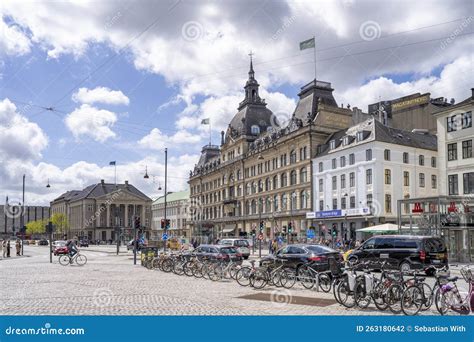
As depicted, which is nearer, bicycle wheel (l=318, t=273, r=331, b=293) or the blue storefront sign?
bicycle wheel (l=318, t=273, r=331, b=293)

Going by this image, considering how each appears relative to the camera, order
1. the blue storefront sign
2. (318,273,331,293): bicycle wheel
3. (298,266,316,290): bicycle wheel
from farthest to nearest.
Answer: the blue storefront sign → (298,266,316,290): bicycle wheel → (318,273,331,293): bicycle wheel

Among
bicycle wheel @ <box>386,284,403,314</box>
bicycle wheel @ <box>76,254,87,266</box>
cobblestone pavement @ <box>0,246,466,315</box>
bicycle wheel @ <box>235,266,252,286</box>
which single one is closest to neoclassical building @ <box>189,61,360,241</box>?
bicycle wheel @ <box>76,254,87,266</box>

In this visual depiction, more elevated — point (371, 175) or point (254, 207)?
point (371, 175)

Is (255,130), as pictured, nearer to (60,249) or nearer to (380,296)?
(60,249)

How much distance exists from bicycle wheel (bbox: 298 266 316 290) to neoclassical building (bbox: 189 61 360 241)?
39507mm

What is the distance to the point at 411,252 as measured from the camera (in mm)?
24656

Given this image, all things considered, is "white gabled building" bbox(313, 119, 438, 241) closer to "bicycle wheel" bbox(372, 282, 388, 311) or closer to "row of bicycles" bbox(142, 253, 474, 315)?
"row of bicycles" bbox(142, 253, 474, 315)

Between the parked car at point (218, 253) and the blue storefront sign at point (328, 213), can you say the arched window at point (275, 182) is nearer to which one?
the blue storefront sign at point (328, 213)

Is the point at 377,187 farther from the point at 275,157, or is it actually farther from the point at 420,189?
the point at 275,157

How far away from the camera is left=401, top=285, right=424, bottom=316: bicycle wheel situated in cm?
1300

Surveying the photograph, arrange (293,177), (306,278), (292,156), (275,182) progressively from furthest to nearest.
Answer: (275,182) < (292,156) < (293,177) < (306,278)

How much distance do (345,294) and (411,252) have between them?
11.8 m

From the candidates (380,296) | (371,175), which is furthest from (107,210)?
(380,296)

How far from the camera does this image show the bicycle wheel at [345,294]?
14.0 m
